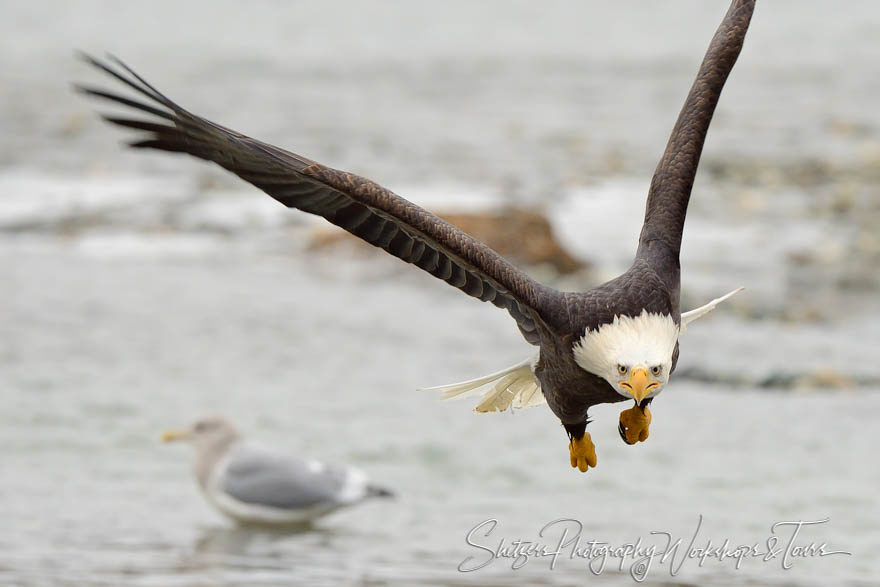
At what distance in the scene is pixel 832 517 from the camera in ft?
26.6

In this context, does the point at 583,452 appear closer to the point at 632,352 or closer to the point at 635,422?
the point at 635,422

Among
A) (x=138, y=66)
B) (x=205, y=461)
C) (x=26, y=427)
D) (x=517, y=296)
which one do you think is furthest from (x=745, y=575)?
(x=138, y=66)

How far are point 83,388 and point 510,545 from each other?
3668 mm

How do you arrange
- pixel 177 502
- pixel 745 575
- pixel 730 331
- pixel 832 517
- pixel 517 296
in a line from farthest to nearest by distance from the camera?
pixel 730 331 < pixel 177 502 < pixel 832 517 < pixel 745 575 < pixel 517 296

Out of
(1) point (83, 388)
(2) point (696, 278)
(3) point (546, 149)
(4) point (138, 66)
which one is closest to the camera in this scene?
(1) point (83, 388)

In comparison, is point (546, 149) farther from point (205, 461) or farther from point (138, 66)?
point (205, 461)

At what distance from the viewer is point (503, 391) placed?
22.3 feet

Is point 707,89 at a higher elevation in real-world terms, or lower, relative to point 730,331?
lower

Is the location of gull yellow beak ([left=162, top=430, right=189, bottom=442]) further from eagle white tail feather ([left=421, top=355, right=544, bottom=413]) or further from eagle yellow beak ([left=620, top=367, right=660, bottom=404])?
eagle yellow beak ([left=620, top=367, right=660, bottom=404])

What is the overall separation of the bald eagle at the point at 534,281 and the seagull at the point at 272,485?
2.17m

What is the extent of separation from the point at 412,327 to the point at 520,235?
1468 millimetres

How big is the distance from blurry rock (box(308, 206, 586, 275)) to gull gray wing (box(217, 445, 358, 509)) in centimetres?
439

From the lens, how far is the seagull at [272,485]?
8305 mm

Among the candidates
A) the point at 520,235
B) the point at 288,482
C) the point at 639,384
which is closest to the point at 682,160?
the point at 639,384
